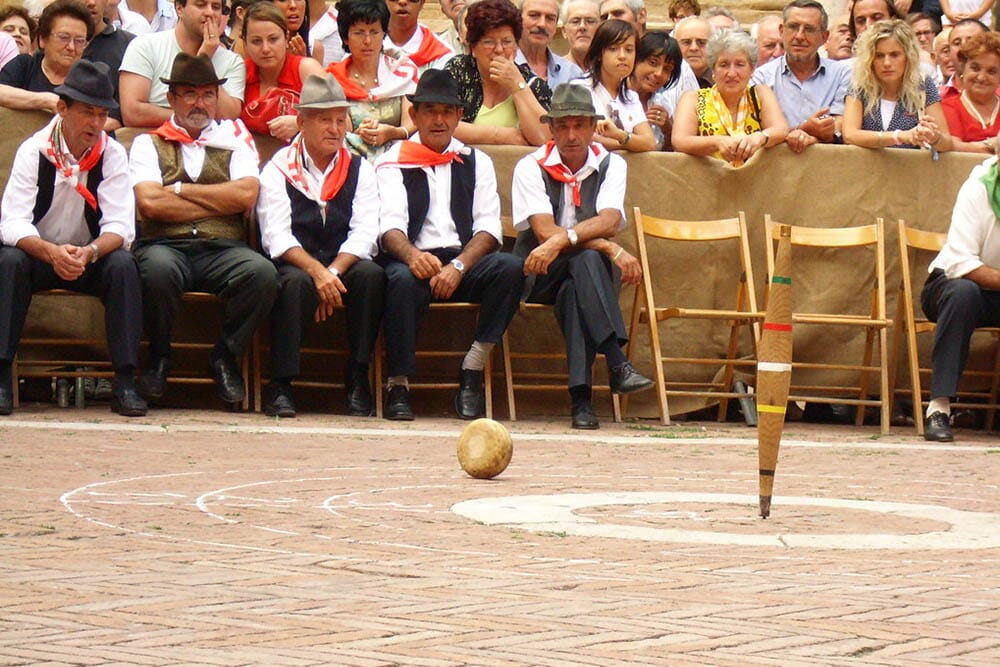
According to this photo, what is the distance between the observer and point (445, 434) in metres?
10.9

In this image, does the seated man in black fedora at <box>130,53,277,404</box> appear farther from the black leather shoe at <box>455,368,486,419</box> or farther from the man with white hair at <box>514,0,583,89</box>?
the man with white hair at <box>514,0,583,89</box>

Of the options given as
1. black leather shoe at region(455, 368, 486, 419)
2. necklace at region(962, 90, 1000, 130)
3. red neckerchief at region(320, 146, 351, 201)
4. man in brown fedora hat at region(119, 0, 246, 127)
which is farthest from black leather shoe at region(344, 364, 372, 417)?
necklace at region(962, 90, 1000, 130)

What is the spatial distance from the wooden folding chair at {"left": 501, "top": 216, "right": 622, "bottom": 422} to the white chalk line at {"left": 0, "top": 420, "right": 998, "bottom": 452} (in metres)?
0.73

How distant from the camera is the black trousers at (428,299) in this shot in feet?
38.0

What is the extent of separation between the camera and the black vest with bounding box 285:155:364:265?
465 inches

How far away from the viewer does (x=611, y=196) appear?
39.4ft

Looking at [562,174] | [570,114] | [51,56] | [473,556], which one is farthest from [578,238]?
[473,556]

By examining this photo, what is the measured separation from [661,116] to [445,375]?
258 centimetres

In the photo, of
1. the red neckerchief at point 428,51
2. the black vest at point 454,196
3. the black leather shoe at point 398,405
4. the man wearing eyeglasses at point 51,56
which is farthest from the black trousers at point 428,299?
the man wearing eyeglasses at point 51,56

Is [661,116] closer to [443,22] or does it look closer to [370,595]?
[443,22]

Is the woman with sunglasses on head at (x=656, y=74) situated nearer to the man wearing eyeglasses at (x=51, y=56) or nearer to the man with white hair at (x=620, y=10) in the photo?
the man with white hair at (x=620, y=10)

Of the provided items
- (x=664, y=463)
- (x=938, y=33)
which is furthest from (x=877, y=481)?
(x=938, y=33)

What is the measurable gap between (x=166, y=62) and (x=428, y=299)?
2.46m

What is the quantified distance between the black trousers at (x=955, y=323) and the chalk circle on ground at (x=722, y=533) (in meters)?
3.88
